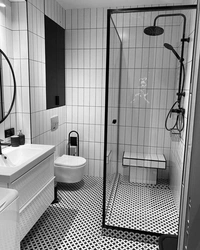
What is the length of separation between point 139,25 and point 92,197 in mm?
2341

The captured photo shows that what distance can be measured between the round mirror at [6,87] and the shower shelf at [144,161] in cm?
164

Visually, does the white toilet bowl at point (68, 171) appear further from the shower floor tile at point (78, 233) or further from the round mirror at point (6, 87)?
the round mirror at point (6, 87)

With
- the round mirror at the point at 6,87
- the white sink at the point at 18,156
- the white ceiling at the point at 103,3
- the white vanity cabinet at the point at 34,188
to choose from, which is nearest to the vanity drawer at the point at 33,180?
the white vanity cabinet at the point at 34,188

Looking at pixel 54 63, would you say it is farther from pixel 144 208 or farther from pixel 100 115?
pixel 144 208

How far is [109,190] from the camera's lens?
2.70m

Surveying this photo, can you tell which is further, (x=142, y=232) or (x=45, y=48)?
(x=45, y=48)

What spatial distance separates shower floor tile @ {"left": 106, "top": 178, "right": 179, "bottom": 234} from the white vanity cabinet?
0.73m

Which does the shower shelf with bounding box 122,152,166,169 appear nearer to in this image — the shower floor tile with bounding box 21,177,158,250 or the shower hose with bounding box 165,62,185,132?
the shower hose with bounding box 165,62,185,132

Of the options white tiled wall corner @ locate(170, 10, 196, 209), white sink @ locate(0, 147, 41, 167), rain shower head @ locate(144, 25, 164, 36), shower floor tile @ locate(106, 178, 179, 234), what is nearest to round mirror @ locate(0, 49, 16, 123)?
white sink @ locate(0, 147, 41, 167)

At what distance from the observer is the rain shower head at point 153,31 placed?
112 inches

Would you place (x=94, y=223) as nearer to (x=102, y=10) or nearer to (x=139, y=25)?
(x=139, y=25)

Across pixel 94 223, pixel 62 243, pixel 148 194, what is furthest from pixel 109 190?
pixel 62 243

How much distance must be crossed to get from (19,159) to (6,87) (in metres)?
0.78

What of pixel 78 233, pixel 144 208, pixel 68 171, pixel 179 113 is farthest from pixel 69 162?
pixel 179 113
